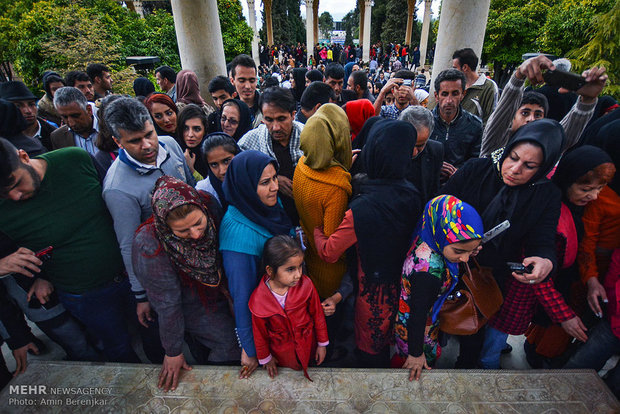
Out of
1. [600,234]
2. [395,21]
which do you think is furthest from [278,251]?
[395,21]

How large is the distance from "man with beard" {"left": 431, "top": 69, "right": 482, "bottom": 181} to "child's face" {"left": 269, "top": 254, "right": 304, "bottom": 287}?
213cm

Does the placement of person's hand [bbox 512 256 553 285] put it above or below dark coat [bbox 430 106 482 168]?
below

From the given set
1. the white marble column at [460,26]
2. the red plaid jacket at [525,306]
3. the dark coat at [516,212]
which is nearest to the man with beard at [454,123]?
the dark coat at [516,212]

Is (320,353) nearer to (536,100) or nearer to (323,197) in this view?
(323,197)

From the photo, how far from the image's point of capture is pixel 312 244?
234 centimetres

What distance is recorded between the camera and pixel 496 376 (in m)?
2.05

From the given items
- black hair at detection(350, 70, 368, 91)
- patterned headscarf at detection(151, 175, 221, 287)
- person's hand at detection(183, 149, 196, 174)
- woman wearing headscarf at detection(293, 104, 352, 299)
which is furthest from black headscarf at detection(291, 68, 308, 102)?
patterned headscarf at detection(151, 175, 221, 287)

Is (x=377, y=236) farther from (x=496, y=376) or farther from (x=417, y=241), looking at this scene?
(x=496, y=376)

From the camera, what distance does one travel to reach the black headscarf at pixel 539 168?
1.81 m

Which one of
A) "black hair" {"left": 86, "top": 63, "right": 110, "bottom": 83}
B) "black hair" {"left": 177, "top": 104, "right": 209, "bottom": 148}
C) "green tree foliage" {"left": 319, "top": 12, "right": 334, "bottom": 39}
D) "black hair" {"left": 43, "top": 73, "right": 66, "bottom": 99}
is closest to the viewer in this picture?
"black hair" {"left": 177, "top": 104, "right": 209, "bottom": 148}

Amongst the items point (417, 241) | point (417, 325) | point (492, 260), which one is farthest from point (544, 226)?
point (417, 325)

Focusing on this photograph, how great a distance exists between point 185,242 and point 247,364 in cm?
96

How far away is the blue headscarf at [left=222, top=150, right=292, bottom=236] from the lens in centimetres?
186

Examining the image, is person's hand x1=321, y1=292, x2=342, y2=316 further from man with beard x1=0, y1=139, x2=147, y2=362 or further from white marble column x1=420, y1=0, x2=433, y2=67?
white marble column x1=420, y1=0, x2=433, y2=67
